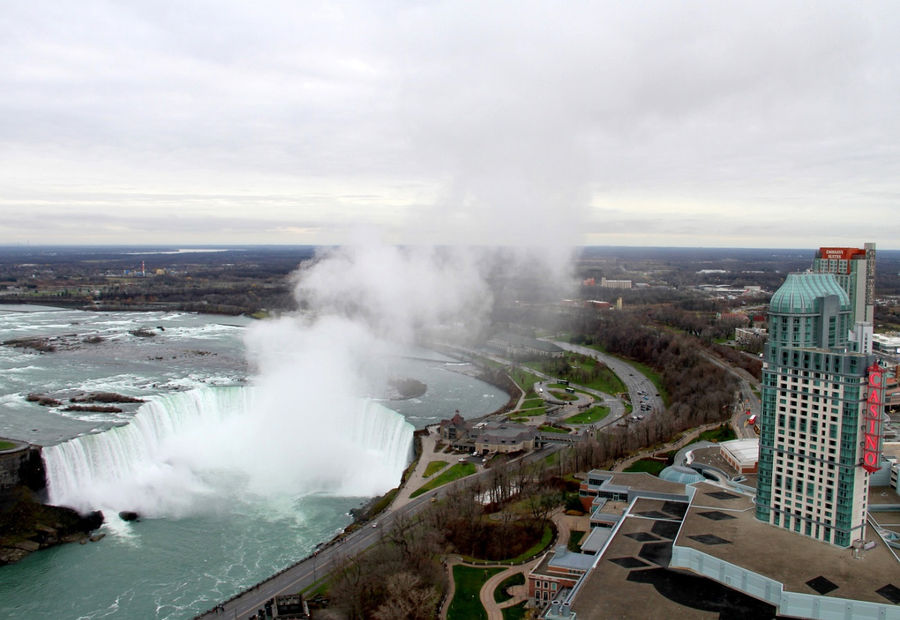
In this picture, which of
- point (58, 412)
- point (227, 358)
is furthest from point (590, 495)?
point (227, 358)

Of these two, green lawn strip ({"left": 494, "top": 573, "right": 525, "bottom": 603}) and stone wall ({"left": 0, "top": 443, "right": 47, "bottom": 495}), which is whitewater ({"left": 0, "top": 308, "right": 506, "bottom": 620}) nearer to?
stone wall ({"left": 0, "top": 443, "right": 47, "bottom": 495})

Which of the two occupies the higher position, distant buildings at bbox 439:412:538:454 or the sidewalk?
distant buildings at bbox 439:412:538:454

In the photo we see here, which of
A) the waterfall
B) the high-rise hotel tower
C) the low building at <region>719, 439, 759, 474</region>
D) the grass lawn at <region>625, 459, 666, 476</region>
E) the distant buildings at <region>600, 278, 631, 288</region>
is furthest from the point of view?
the distant buildings at <region>600, 278, 631, 288</region>

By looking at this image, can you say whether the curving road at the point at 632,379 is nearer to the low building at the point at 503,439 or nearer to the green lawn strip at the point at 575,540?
the low building at the point at 503,439

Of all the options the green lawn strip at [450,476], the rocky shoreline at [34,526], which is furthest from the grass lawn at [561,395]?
the rocky shoreline at [34,526]

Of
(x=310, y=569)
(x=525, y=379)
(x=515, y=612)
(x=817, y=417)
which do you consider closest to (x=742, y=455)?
(x=817, y=417)

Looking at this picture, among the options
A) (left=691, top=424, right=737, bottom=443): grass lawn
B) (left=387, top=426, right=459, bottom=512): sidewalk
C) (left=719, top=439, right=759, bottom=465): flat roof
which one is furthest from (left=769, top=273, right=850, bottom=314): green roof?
(left=691, top=424, right=737, bottom=443): grass lawn

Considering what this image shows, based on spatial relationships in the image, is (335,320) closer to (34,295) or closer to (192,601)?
(192,601)
